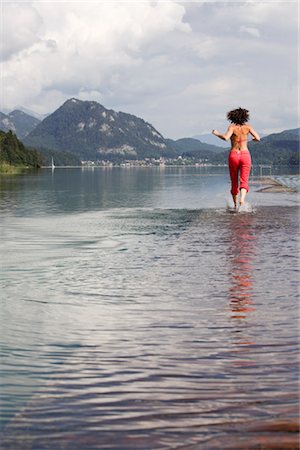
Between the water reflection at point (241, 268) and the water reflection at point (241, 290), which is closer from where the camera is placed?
the water reflection at point (241, 290)

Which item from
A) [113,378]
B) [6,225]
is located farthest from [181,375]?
[6,225]

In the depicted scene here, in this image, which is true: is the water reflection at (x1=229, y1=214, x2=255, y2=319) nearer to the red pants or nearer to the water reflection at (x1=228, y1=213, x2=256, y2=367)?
the water reflection at (x1=228, y1=213, x2=256, y2=367)

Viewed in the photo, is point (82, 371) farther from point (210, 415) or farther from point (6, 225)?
point (6, 225)

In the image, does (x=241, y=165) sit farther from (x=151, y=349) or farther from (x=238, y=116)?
(x=151, y=349)

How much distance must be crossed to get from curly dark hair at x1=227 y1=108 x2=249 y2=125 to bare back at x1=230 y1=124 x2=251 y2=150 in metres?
0.22

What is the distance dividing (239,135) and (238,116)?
762 mm

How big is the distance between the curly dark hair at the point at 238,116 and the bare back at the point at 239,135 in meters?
0.22

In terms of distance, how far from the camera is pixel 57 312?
27.9 ft

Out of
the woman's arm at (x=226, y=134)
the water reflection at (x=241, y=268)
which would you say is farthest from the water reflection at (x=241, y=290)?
the woman's arm at (x=226, y=134)

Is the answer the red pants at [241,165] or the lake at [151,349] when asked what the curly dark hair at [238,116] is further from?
the lake at [151,349]

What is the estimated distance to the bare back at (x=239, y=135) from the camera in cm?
2385

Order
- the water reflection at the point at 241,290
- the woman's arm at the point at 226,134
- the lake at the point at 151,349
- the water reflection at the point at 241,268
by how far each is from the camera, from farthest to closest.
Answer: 1. the woman's arm at the point at 226,134
2. the water reflection at the point at 241,268
3. the water reflection at the point at 241,290
4. the lake at the point at 151,349

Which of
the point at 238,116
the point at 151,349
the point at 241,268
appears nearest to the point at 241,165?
the point at 238,116

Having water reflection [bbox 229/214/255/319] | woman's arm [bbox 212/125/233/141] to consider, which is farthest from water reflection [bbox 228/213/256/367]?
→ woman's arm [bbox 212/125/233/141]
